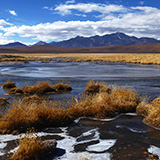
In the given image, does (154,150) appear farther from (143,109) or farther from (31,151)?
(143,109)

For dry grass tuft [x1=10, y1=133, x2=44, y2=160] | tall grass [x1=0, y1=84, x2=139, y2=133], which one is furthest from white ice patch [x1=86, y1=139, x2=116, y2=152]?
tall grass [x1=0, y1=84, x2=139, y2=133]

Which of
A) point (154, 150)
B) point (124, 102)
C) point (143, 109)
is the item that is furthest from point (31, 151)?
point (124, 102)

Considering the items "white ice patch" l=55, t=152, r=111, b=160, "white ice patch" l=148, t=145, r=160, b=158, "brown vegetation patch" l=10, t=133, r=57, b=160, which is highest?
"brown vegetation patch" l=10, t=133, r=57, b=160

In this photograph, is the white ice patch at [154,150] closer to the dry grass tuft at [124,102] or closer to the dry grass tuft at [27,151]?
the dry grass tuft at [27,151]

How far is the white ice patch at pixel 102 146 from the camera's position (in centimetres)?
582

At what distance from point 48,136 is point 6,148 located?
1404 millimetres

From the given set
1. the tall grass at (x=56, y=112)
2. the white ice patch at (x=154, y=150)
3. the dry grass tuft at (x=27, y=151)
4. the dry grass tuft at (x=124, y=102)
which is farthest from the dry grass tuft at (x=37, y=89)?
the white ice patch at (x=154, y=150)

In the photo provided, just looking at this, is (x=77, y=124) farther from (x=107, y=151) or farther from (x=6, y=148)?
(x=6, y=148)

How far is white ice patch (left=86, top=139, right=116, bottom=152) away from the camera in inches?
229

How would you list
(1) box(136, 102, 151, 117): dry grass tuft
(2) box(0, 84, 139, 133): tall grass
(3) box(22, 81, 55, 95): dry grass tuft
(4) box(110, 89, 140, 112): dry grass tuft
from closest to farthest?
(2) box(0, 84, 139, 133): tall grass
(1) box(136, 102, 151, 117): dry grass tuft
(4) box(110, 89, 140, 112): dry grass tuft
(3) box(22, 81, 55, 95): dry grass tuft

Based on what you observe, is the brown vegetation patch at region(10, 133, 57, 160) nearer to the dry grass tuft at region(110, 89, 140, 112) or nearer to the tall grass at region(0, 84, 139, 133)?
the tall grass at region(0, 84, 139, 133)

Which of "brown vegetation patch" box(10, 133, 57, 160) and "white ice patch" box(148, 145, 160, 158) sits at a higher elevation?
"brown vegetation patch" box(10, 133, 57, 160)

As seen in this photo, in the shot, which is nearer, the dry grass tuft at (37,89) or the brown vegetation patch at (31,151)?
the brown vegetation patch at (31,151)

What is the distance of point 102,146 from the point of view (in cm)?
599
